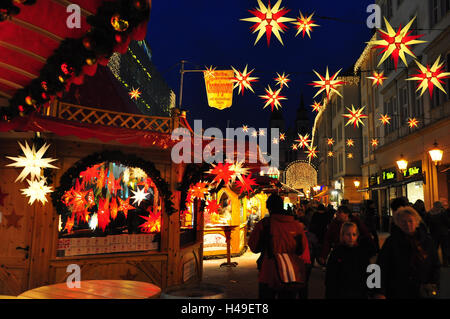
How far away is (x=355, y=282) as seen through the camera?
3.73 metres

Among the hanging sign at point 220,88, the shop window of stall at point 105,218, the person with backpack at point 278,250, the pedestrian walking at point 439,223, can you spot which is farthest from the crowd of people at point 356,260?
the hanging sign at point 220,88

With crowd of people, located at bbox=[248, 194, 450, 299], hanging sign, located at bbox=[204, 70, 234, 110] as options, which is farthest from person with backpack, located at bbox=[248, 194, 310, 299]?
hanging sign, located at bbox=[204, 70, 234, 110]

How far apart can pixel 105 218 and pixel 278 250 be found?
6.67 meters

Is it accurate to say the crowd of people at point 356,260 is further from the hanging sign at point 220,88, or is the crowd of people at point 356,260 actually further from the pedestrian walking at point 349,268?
the hanging sign at point 220,88

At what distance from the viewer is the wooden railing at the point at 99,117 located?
7.16 meters

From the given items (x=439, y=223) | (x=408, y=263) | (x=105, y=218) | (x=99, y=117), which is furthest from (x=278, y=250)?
(x=439, y=223)

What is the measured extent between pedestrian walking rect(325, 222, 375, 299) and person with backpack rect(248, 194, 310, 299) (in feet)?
1.46

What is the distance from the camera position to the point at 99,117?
728 cm

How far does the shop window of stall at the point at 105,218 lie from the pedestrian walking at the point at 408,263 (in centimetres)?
529

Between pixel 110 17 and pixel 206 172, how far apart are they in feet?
16.6

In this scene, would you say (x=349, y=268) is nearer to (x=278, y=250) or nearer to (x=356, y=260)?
(x=356, y=260)

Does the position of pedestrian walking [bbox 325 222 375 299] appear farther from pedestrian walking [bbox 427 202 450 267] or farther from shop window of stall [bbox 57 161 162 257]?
pedestrian walking [bbox 427 202 450 267]
